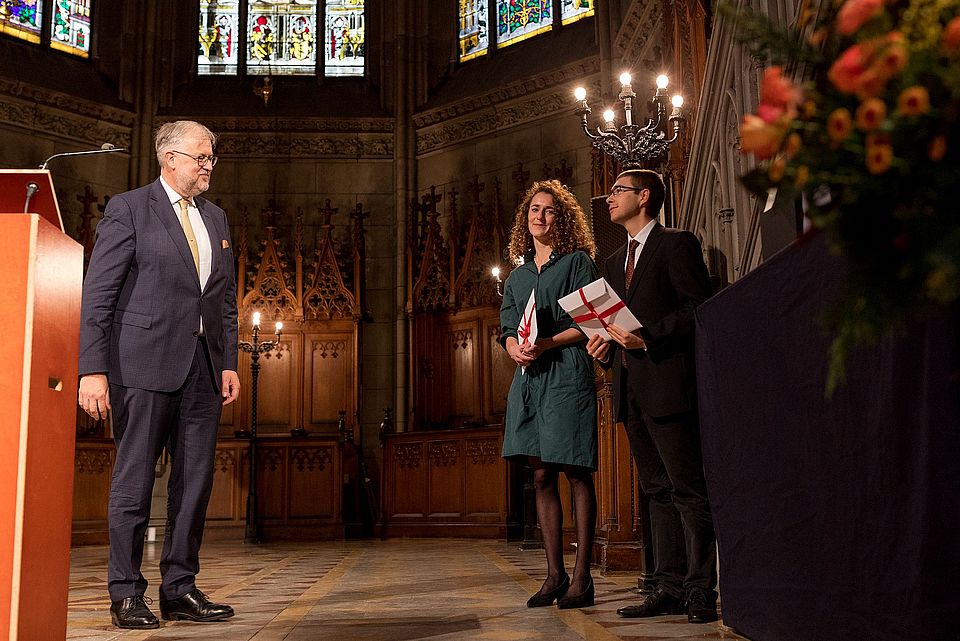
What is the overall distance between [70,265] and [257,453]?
8.61m

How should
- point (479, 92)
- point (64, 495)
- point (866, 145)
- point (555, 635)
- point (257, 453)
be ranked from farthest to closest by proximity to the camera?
point (479, 92) < point (257, 453) < point (555, 635) < point (64, 495) < point (866, 145)

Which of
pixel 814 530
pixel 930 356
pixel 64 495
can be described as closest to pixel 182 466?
pixel 64 495

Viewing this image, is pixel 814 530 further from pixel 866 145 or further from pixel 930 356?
pixel 866 145

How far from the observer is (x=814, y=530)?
180 centimetres

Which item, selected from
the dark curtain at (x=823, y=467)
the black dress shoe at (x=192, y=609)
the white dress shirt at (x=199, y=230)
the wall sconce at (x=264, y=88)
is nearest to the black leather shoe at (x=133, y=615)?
the black dress shoe at (x=192, y=609)

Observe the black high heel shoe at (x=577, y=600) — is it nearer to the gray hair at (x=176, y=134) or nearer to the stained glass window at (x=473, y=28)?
the gray hair at (x=176, y=134)

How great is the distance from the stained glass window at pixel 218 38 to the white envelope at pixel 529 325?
1206 centimetres

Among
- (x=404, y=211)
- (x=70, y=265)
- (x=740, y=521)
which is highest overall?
(x=404, y=211)

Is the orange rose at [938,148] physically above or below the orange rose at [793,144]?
below

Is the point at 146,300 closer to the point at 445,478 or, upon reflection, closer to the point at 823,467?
the point at 823,467

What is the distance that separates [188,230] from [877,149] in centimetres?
289

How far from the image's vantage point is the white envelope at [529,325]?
3381 millimetres

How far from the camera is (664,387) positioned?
294cm

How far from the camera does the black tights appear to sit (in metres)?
3.29
